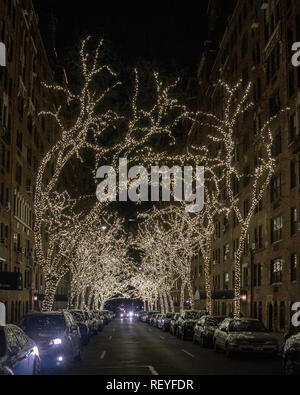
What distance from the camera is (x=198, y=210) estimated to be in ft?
184

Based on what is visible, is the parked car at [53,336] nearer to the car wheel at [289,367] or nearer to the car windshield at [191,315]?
the car wheel at [289,367]

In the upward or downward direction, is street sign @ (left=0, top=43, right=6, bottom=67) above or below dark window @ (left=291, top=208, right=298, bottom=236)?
above

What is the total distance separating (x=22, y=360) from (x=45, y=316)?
8.04m

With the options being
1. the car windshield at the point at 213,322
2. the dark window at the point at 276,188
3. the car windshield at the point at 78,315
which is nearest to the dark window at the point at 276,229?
the dark window at the point at 276,188

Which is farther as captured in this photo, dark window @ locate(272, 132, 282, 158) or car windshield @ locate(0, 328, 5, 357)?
dark window @ locate(272, 132, 282, 158)

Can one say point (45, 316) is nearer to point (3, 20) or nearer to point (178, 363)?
point (178, 363)

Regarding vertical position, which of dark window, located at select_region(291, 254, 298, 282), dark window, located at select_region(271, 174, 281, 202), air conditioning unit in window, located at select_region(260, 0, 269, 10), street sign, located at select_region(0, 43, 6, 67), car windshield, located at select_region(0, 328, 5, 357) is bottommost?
car windshield, located at select_region(0, 328, 5, 357)

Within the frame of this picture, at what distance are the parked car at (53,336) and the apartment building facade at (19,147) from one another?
20.8 m

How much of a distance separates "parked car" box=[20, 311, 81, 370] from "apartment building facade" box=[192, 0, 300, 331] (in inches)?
924

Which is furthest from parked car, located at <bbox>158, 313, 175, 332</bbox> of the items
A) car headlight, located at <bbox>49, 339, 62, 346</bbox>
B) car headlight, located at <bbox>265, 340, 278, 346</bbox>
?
car headlight, located at <bbox>49, 339, 62, 346</bbox>

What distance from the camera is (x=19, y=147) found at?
184ft

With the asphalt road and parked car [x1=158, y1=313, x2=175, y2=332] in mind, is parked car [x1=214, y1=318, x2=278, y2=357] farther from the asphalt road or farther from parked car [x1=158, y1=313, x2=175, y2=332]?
parked car [x1=158, y1=313, x2=175, y2=332]

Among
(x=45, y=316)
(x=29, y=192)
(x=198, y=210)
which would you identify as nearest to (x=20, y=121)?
(x=29, y=192)

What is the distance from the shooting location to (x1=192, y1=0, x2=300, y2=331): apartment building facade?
144 ft
